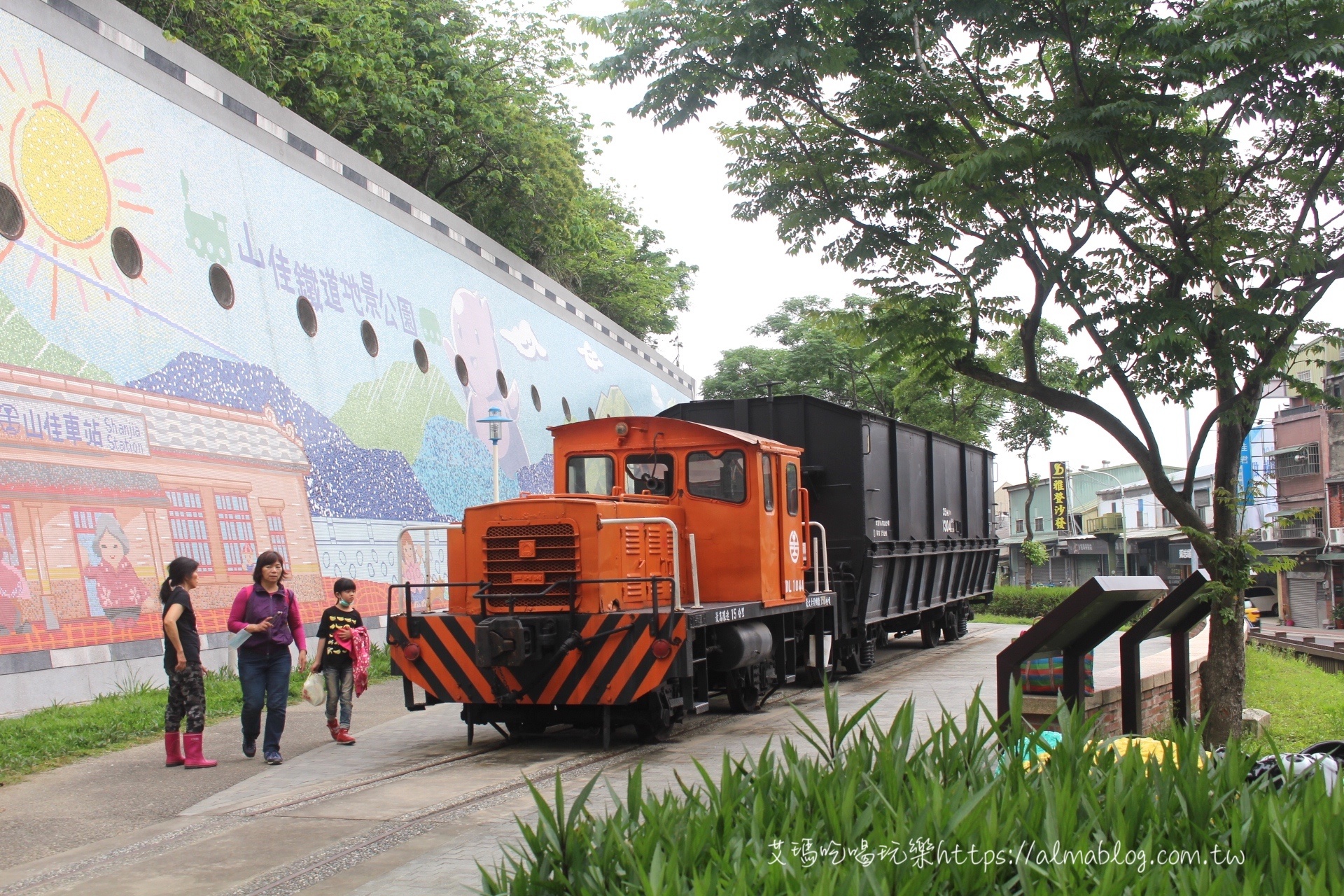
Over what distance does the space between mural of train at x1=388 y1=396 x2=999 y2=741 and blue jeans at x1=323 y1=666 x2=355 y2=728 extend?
0.54 meters

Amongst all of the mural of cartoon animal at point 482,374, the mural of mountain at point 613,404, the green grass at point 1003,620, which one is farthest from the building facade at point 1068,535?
the mural of cartoon animal at point 482,374

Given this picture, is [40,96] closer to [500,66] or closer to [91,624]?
[91,624]

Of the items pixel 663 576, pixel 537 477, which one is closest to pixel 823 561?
pixel 663 576

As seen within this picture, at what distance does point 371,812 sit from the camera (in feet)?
23.8

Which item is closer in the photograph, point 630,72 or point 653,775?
point 653,775

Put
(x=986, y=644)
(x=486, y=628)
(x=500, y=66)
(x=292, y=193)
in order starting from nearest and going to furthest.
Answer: (x=486, y=628)
(x=292, y=193)
(x=986, y=644)
(x=500, y=66)

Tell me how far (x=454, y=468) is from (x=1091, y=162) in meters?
11.9

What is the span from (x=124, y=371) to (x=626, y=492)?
17.4ft

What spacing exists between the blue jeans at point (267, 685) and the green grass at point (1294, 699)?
685 centimetres

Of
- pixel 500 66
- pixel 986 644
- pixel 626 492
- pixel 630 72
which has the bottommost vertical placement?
pixel 986 644

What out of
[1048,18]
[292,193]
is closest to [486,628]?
[1048,18]

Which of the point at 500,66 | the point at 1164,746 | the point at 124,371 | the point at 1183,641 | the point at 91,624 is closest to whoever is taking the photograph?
the point at 1164,746

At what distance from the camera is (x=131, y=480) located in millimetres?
11789

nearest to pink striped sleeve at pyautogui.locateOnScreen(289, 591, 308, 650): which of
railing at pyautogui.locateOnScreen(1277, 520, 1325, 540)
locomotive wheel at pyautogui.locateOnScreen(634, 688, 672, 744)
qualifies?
locomotive wheel at pyautogui.locateOnScreen(634, 688, 672, 744)
